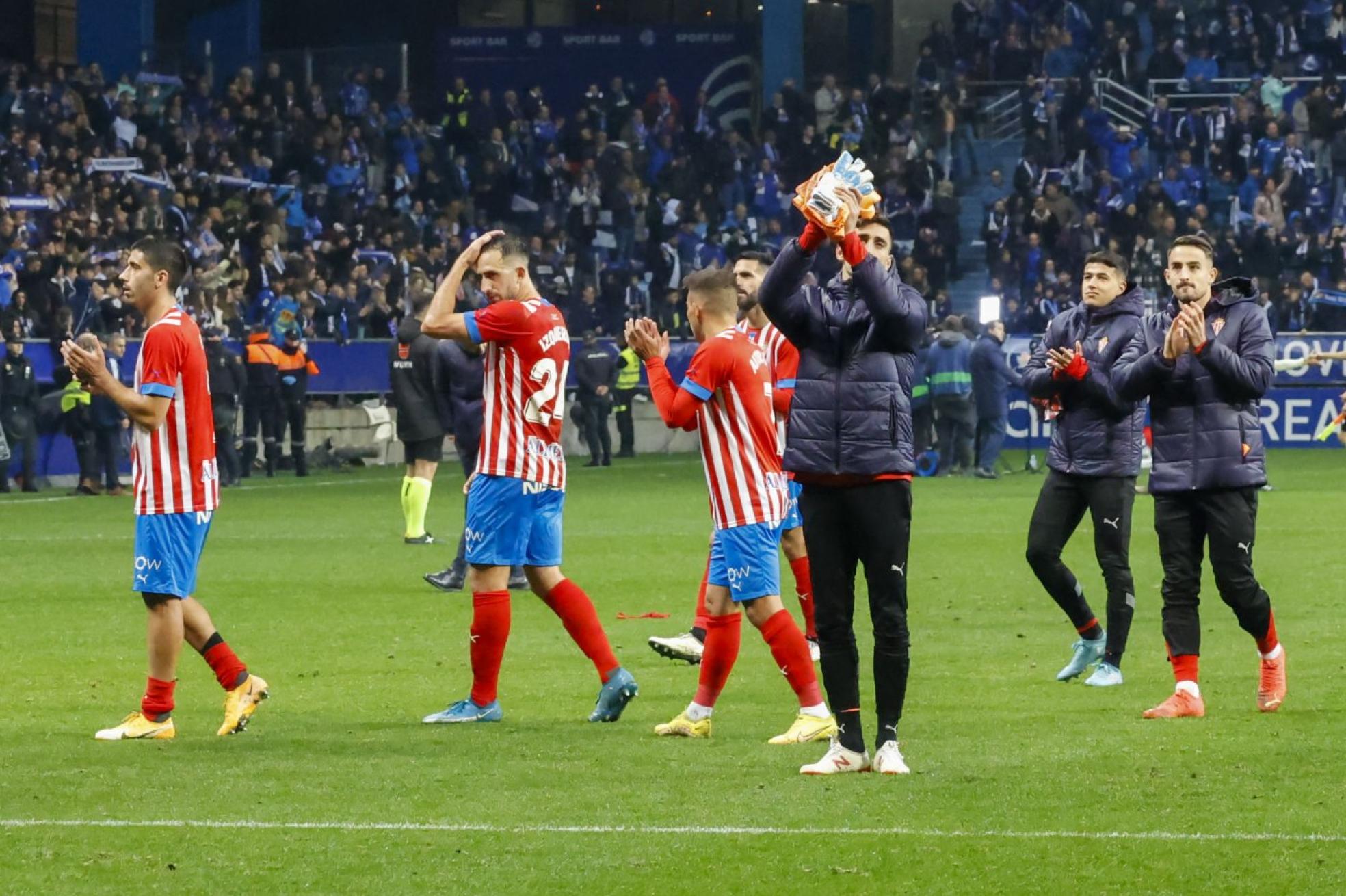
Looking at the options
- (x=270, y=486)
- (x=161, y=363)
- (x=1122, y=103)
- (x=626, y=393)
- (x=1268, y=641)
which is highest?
(x=1122, y=103)

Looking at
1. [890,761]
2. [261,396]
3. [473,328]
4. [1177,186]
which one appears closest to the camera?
[890,761]

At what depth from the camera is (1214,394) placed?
899 cm

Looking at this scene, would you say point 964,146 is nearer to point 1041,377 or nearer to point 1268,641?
point 1041,377

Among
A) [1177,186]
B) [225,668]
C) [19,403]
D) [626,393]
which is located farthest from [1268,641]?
[1177,186]

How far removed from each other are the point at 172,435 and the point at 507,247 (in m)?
1.60

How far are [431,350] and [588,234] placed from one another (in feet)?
67.8

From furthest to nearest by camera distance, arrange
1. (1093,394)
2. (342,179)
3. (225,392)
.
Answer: (342,179), (225,392), (1093,394)

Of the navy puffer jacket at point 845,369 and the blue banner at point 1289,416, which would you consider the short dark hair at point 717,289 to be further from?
the blue banner at point 1289,416

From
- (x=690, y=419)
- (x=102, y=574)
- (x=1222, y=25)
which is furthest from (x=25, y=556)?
(x=1222, y=25)

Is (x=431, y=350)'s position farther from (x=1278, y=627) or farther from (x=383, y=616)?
(x=1278, y=627)

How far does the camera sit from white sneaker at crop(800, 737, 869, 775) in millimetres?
7602

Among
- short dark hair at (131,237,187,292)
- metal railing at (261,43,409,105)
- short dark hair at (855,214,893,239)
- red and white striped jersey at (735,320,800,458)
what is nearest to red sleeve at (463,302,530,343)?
short dark hair at (131,237,187,292)

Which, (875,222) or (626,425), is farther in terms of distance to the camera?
(626,425)

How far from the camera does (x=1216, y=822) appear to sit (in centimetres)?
670
